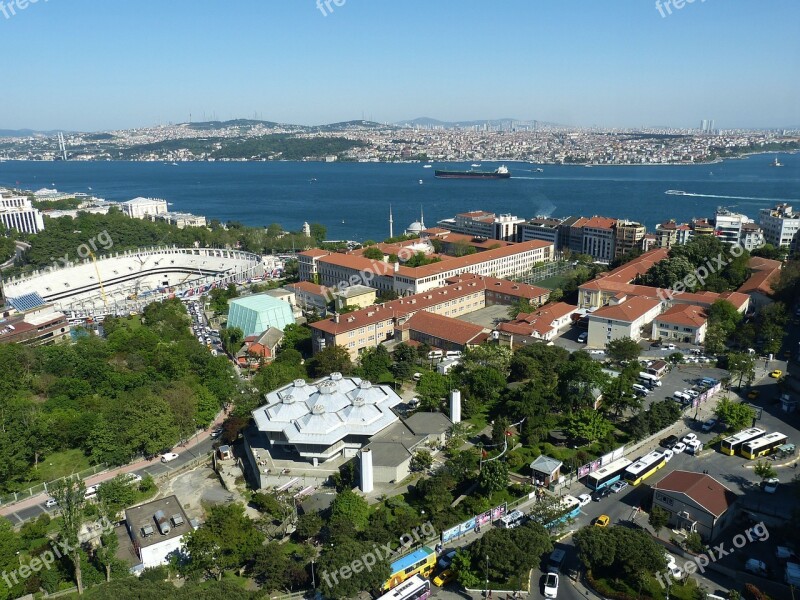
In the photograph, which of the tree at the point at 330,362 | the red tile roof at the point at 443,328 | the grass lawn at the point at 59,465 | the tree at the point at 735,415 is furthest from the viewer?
the red tile roof at the point at 443,328

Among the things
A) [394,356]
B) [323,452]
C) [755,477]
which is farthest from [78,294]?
[755,477]

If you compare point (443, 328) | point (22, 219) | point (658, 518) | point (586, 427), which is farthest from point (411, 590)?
point (22, 219)

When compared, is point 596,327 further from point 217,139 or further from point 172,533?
point 217,139

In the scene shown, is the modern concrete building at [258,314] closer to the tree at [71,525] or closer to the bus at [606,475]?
the tree at [71,525]

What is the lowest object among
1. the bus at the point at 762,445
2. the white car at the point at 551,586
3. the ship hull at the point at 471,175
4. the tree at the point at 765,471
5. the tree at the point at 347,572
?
the ship hull at the point at 471,175

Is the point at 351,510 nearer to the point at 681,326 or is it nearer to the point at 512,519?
the point at 512,519

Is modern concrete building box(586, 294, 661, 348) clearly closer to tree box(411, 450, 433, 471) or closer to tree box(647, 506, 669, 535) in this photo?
tree box(411, 450, 433, 471)

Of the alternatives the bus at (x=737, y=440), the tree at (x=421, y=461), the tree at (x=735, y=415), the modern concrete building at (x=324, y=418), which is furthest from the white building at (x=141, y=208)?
the bus at (x=737, y=440)
